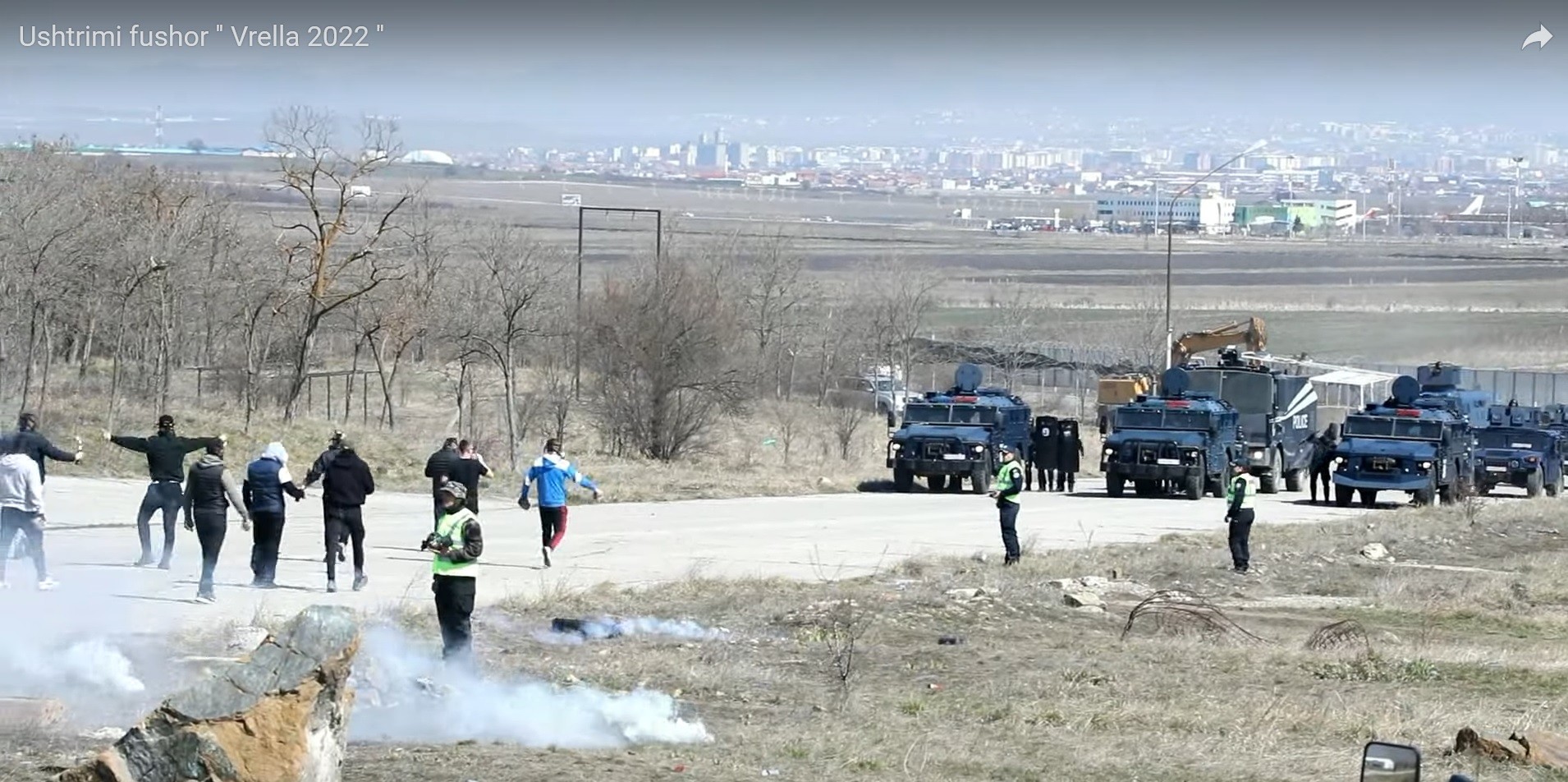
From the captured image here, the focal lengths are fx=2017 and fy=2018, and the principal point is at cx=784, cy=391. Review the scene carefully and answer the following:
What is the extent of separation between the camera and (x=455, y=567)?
1487 centimetres

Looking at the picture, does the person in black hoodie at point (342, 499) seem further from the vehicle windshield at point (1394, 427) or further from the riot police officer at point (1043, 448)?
the vehicle windshield at point (1394, 427)

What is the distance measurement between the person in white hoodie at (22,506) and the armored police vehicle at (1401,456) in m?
29.2

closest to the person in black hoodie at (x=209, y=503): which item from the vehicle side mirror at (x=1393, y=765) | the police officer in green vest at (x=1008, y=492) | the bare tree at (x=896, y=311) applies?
the police officer in green vest at (x=1008, y=492)

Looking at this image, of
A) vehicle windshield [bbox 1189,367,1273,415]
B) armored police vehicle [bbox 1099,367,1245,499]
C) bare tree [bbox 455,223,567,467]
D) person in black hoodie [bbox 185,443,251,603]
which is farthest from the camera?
bare tree [bbox 455,223,567,467]

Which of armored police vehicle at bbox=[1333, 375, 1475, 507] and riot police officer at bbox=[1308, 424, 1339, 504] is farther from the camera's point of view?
riot police officer at bbox=[1308, 424, 1339, 504]

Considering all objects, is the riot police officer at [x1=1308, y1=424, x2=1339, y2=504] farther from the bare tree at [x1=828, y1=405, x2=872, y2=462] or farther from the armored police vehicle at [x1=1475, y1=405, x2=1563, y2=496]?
the bare tree at [x1=828, y1=405, x2=872, y2=462]

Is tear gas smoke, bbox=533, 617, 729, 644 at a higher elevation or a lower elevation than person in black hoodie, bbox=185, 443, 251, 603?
lower

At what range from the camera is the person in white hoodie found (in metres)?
19.0

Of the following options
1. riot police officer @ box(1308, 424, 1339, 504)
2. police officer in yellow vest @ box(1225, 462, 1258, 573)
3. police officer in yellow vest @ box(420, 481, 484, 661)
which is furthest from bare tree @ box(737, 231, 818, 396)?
police officer in yellow vest @ box(420, 481, 484, 661)

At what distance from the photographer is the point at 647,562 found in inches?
1006

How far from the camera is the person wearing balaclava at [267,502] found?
1973 cm

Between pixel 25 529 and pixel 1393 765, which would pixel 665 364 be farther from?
pixel 1393 765

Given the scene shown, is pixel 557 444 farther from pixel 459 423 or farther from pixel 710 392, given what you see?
pixel 459 423

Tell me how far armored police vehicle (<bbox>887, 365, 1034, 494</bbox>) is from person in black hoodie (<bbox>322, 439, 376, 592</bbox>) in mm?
22011
